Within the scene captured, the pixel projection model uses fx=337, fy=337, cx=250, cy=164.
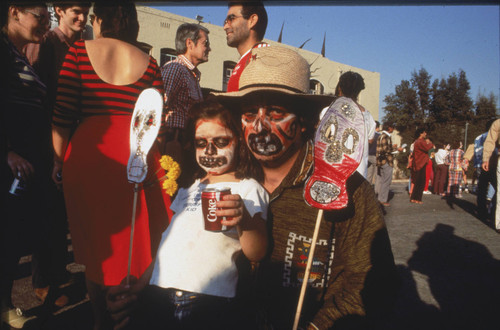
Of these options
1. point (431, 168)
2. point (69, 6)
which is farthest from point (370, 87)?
point (69, 6)

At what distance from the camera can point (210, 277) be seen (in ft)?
5.06

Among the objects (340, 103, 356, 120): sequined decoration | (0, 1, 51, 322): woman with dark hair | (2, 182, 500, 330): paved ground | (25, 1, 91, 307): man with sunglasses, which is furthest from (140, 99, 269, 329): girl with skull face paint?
(25, 1, 91, 307): man with sunglasses

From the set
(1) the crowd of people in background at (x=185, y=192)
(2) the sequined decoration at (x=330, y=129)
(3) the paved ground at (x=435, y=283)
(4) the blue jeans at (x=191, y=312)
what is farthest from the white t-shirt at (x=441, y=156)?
(4) the blue jeans at (x=191, y=312)

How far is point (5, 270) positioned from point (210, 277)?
61.5 inches

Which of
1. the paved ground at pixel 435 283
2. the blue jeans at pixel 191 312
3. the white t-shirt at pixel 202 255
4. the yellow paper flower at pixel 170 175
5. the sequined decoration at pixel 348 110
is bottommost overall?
the paved ground at pixel 435 283

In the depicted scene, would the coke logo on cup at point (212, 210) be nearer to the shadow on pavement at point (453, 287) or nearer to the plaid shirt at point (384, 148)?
the shadow on pavement at point (453, 287)

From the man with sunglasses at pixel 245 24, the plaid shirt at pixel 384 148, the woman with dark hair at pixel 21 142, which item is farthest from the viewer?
the plaid shirt at pixel 384 148

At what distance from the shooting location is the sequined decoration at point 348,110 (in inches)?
54.3

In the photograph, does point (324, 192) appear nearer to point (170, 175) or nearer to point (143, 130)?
point (170, 175)

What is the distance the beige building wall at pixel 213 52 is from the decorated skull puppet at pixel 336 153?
7.25m

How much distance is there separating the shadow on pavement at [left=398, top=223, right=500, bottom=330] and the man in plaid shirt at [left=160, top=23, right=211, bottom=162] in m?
2.34

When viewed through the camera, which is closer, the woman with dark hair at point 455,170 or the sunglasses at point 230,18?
the sunglasses at point 230,18

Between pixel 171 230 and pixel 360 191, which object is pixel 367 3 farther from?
pixel 171 230

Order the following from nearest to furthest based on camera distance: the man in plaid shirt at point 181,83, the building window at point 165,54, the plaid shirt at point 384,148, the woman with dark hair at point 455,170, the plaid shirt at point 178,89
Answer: the man in plaid shirt at point 181,83, the plaid shirt at point 178,89, the plaid shirt at point 384,148, the woman with dark hair at point 455,170, the building window at point 165,54
